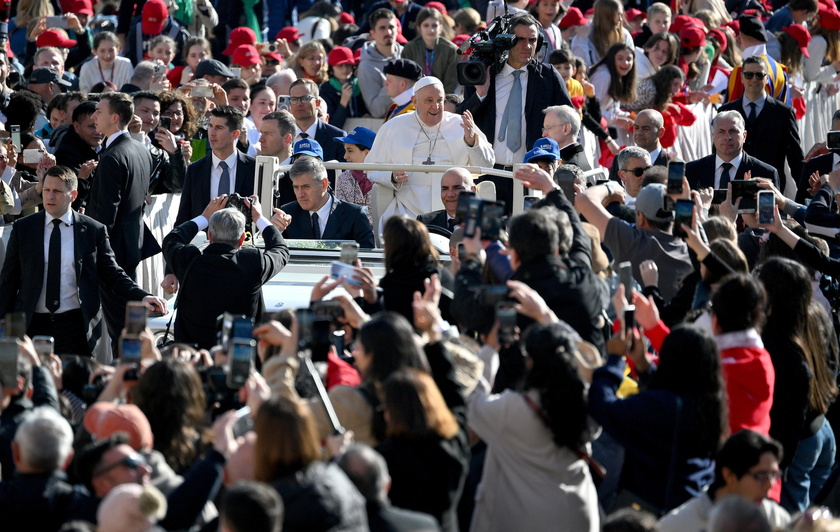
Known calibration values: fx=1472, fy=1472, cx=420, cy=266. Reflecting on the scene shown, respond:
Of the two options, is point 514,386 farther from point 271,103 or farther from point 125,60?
point 125,60

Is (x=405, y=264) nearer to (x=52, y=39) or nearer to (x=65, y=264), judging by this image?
(x=65, y=264)

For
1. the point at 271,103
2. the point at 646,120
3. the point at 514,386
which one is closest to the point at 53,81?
the point at 271,103

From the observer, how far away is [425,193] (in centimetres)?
1017

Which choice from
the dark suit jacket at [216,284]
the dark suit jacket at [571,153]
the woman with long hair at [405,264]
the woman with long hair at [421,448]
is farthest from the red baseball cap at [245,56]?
the woman with long hair at [421,448]

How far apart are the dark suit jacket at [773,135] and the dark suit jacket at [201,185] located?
13.8 ft

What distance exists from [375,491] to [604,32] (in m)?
10.1

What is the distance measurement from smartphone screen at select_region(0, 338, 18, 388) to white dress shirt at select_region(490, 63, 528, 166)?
5.82 meters

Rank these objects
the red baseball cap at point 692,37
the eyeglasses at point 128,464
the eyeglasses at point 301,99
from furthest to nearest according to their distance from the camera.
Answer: the red baseball cap at point 692,37
the eyeglasses at point 301,99
the eyeglasses at point 128,464

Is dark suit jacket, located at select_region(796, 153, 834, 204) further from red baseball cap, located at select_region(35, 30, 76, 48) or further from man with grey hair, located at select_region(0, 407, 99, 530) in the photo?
man with grey hair, located at select_region(0, 407, 99, 530)

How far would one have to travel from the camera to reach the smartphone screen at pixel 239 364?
205 inches

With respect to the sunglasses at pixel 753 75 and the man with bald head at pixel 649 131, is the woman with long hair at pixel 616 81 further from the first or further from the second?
the man with bald head at pixel 649 131

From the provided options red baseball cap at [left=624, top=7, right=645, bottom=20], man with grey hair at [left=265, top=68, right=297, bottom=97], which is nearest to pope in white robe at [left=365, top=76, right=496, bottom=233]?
man with grey hair at [left=265, top=68, right=297, bottom=97]

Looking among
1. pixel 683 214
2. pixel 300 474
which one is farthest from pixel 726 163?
pixel 300 474

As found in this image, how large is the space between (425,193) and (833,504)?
4.44 m
